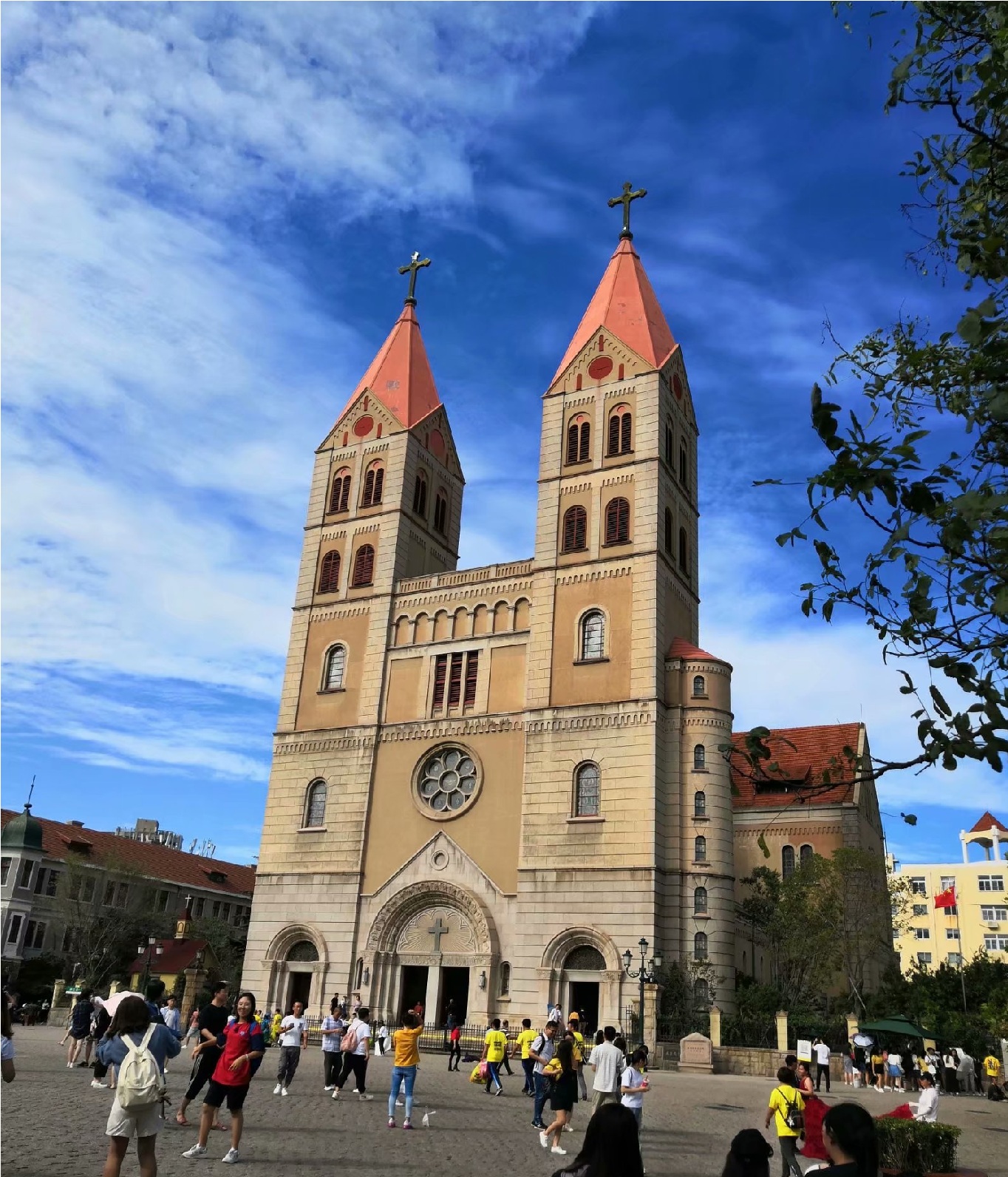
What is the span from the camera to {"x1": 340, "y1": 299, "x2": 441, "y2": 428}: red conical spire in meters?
49.3

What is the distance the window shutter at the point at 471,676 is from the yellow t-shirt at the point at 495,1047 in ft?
64.7

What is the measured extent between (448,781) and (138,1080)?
31851 mm

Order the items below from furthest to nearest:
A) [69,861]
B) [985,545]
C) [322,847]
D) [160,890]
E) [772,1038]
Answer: [160,890]
[69,861]
[322,847]
[772,1038]
[985,545]

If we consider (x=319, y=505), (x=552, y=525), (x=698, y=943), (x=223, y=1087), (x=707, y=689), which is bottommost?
(x=223, y=1087)

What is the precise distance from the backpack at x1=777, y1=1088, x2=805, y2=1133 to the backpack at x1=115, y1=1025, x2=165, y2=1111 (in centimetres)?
747

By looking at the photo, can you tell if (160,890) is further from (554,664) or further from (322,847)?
(554,664)

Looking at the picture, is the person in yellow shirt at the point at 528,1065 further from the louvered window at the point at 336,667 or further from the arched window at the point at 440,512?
the arched window at the point at 440,512

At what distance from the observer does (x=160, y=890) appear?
65.9 metres

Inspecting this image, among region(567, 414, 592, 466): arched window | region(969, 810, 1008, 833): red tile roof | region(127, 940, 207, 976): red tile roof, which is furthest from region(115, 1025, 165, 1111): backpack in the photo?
region(969, 810, 1008, 833): red tile roof

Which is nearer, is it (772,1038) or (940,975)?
(772,1038)

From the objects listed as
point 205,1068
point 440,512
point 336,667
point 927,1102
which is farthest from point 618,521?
point 205,1068

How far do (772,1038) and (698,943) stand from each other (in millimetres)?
3691

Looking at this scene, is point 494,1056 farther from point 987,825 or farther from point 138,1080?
point 987,825

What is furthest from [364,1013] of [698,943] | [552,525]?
[552,525]
